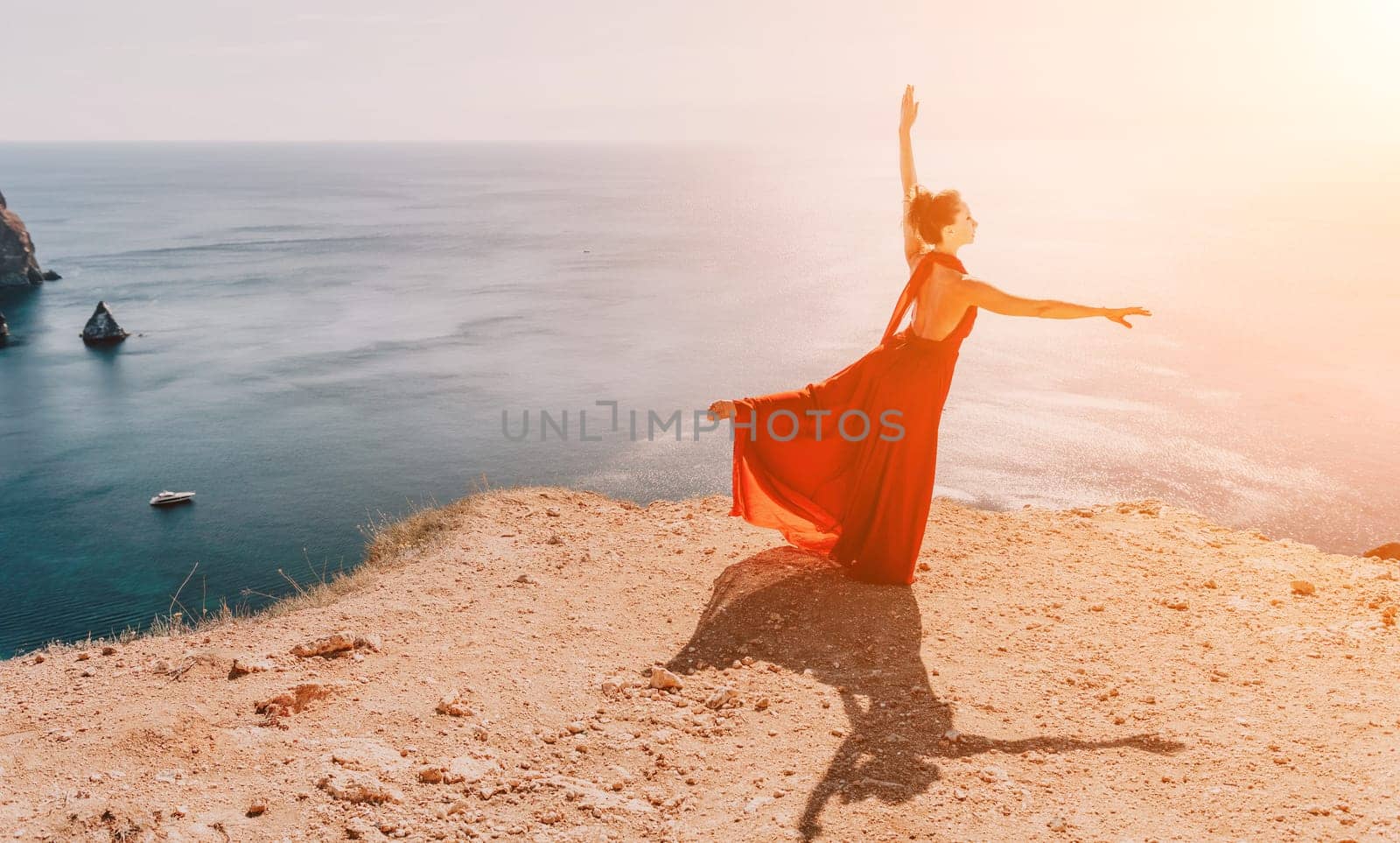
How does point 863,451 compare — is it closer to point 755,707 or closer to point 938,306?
point 938,306

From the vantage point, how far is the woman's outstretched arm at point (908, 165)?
6.50 m

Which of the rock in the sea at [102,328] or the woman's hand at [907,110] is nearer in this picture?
the woman's hand at [907,110]

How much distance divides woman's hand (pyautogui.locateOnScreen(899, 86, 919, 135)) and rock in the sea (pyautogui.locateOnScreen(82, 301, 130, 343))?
4591 centimetres

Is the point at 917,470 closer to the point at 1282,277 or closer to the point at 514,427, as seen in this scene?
the point at 514,427

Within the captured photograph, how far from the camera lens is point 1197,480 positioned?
20609 mm

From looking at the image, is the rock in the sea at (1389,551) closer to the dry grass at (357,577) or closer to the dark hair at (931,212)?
the dark hair at (931,212)

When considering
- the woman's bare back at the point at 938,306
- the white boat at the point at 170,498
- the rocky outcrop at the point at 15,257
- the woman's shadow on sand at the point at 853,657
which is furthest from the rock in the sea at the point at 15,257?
the woman's bare back at the point at 938,306

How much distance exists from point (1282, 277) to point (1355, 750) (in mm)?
49260

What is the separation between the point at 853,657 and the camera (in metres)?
5.75

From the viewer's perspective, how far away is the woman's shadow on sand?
4441mm

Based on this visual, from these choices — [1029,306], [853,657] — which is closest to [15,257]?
[853,657]

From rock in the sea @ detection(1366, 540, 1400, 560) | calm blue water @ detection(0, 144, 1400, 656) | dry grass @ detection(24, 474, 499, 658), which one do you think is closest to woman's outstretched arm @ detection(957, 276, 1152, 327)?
rock in the sea @ detection(1366, 540, 1400, 560)

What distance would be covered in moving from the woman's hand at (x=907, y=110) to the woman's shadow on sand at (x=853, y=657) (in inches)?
135

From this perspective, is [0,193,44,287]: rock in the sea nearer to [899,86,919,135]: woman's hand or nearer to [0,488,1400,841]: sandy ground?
[0,488,1400,841]: sandy ground
